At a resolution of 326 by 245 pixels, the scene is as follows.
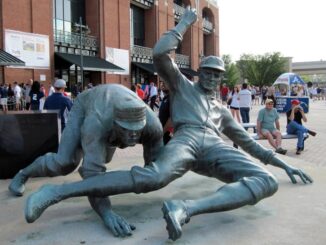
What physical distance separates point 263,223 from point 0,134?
14.2ft

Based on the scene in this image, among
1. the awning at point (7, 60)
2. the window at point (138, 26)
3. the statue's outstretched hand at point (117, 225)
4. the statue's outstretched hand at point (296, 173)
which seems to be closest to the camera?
the statue's outstretched hand at point (117, 225)

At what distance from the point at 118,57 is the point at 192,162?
28.6 metres

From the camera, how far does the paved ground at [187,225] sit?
359 cm

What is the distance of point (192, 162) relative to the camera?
4180 millimetres

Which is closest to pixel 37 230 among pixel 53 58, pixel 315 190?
pixel 315 190

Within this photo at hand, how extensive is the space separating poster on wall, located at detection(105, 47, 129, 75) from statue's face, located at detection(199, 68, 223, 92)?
2667 cm

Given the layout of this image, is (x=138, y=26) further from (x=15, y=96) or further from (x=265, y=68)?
(x=265, y=68)

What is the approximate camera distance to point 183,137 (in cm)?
Result: 428

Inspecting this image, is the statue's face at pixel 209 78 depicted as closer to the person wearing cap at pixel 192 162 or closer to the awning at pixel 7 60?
the person wearing cap at pixel 192 162

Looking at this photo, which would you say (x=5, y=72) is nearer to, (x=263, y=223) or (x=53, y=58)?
(x=53, y=58)

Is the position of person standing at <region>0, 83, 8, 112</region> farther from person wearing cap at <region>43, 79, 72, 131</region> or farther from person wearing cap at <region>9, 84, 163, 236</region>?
person wearing cap at <region>9, 84, 163, 236</region>

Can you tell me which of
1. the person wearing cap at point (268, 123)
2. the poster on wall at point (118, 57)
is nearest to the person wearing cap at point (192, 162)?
the person wearing cap at point (268, 123)

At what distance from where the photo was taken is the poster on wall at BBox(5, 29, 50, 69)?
74.5 feet

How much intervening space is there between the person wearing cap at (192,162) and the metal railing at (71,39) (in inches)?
905
